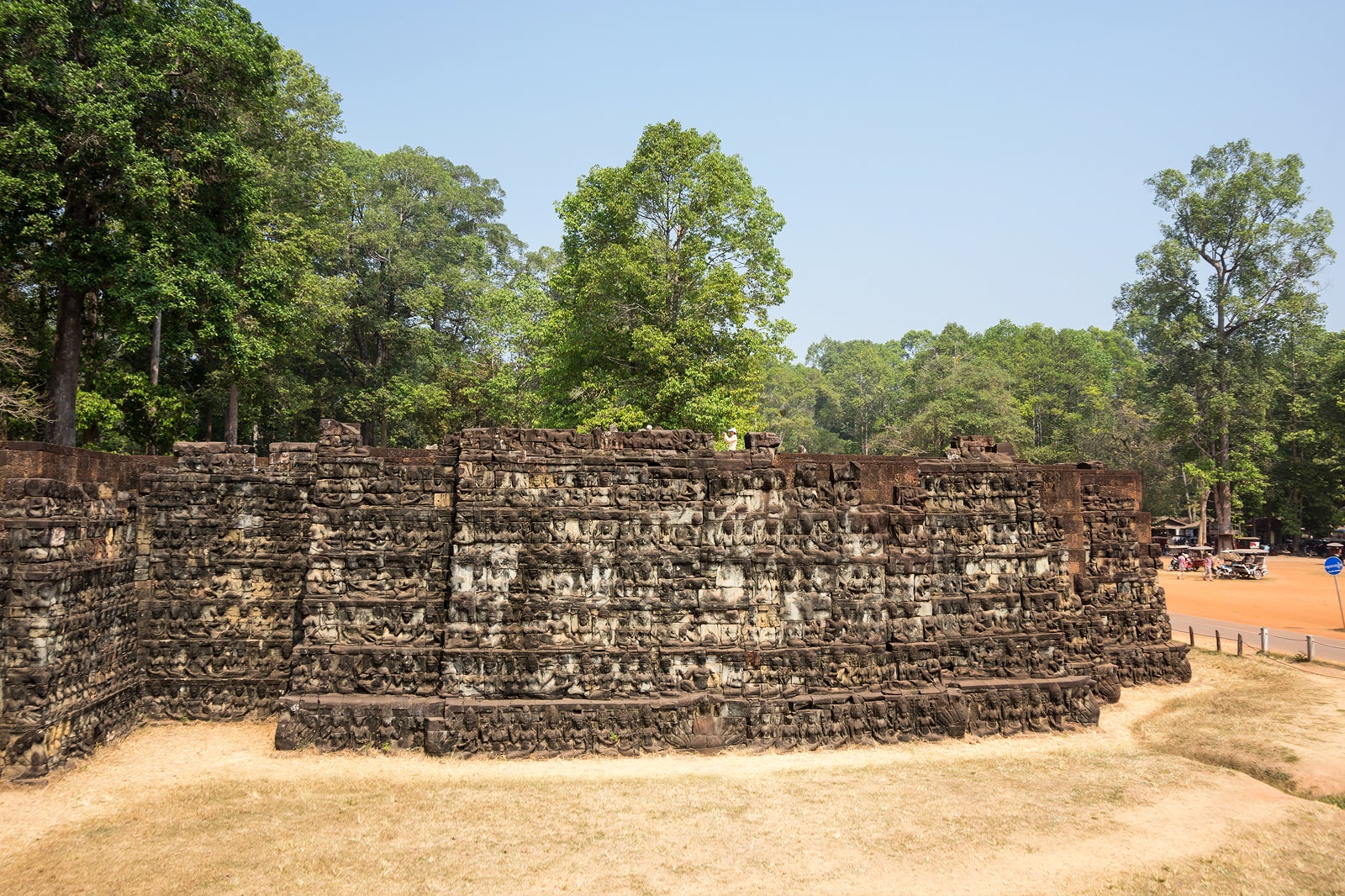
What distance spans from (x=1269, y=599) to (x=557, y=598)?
25.5 m

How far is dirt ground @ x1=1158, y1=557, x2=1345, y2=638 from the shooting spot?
20344mm

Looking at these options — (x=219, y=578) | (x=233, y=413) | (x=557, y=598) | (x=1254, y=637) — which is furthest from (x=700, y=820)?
(x=233, y=413)

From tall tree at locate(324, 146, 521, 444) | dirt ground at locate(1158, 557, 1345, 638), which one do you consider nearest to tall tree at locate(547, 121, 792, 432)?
tall tree at locate(324, 146, 521, 444)

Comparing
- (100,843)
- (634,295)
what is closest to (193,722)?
(100,843)

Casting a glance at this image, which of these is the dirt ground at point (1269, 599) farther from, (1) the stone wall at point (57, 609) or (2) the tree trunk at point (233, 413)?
(2) the tree trunk at point (233, 413)

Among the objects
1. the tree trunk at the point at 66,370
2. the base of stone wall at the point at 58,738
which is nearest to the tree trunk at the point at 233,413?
the tree trunk at the point at 66,370

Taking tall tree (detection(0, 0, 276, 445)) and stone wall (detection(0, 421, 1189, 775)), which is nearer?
stone wall (detection(0, 421, 1189, 775))

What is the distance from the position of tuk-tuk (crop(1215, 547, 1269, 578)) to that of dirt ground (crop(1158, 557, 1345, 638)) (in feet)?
1.35

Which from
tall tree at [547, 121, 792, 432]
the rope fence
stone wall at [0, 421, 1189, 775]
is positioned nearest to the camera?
stone wall at [0, 421, 1189, 775]

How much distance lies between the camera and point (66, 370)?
14.8 meters

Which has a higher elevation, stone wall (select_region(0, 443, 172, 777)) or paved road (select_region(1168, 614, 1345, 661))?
stone wall (select_region(0, 443, 172, 777))

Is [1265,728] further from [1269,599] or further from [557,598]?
[1269,599]

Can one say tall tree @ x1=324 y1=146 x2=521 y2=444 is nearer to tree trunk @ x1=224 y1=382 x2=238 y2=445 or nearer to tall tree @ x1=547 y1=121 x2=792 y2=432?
tree trunk @ x1=224 y1=382 x2=238 y2=445

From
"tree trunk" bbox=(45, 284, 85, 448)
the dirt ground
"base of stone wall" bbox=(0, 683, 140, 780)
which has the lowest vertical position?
the dirt ground
